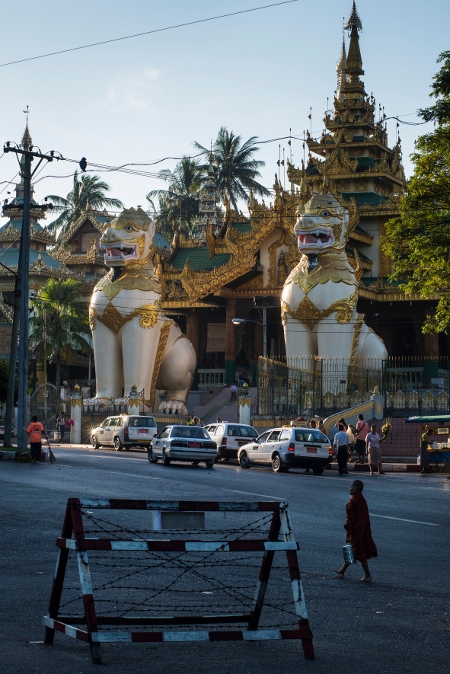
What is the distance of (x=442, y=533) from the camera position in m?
16.6

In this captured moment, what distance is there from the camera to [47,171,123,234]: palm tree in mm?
83625

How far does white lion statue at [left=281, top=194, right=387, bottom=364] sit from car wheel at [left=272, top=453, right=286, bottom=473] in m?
14.2

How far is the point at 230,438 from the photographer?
1321 inches

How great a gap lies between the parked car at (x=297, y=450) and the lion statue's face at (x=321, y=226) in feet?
47.9

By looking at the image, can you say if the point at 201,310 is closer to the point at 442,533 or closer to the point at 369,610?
the point at 442,533

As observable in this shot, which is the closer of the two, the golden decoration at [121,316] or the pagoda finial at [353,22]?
the golden decoration at [121,316]

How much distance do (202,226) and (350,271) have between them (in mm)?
→ 32262

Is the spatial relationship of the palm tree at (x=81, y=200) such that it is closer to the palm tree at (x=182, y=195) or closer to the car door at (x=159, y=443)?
the palm tree at (x=182, y=195)

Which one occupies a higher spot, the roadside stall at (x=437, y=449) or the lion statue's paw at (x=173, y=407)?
the lion statue's paw at (x=173, y=407)

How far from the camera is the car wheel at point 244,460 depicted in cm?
3128

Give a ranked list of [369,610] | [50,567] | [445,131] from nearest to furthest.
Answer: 1. [369,610]
2. [50,567]
3. [445,131]

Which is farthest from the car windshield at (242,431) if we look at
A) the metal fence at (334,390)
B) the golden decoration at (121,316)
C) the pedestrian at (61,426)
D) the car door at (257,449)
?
the pedestrian at (61,426)

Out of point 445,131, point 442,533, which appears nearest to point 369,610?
point 442,533

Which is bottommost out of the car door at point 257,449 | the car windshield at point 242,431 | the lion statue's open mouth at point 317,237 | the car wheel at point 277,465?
the car wheel at point 277,465
